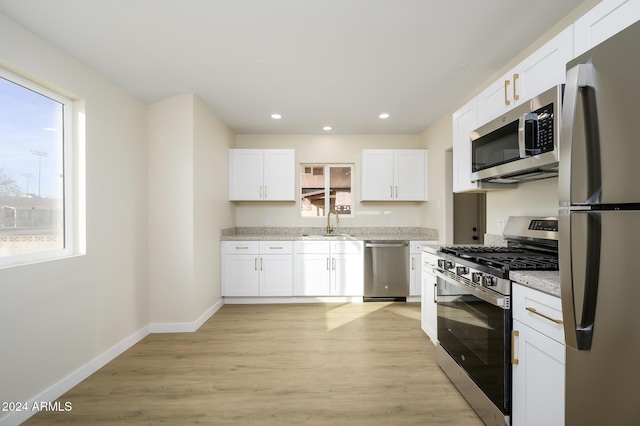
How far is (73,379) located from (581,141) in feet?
10.5

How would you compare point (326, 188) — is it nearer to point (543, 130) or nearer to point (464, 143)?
point (464, 143)

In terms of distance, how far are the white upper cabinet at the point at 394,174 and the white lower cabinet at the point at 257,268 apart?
5.01ft

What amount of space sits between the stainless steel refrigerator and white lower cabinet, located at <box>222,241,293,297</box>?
11.2 ft

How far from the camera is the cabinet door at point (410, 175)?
4488 millimetres

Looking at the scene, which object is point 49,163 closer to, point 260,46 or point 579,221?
point 260,46

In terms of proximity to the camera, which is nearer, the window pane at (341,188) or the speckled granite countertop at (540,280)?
the speckled granite countertop at (540,280)

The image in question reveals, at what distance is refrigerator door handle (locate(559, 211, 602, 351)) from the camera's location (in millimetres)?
878

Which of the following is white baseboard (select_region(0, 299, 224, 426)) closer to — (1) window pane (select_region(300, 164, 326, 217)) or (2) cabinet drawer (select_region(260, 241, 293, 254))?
(2) cabinet drawer (select_region(260, 241, 293, 254))

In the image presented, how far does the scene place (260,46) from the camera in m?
2.23

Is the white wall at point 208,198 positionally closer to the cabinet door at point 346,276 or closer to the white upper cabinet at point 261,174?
the white upper cabinet at point 261,174

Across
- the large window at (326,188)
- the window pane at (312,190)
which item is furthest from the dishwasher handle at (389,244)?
the window pane at (312,190)

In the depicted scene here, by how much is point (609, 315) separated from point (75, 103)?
3349 millimetres

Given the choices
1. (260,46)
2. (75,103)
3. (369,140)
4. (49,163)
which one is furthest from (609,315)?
(369,140)

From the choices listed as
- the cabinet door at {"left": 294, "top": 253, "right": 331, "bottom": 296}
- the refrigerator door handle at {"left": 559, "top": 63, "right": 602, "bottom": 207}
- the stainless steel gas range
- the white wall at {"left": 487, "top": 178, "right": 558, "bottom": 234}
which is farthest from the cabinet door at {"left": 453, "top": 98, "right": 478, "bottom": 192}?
the cabinet door at {"left": 294, "top": 253, "right": 331, "bottom": 296}
